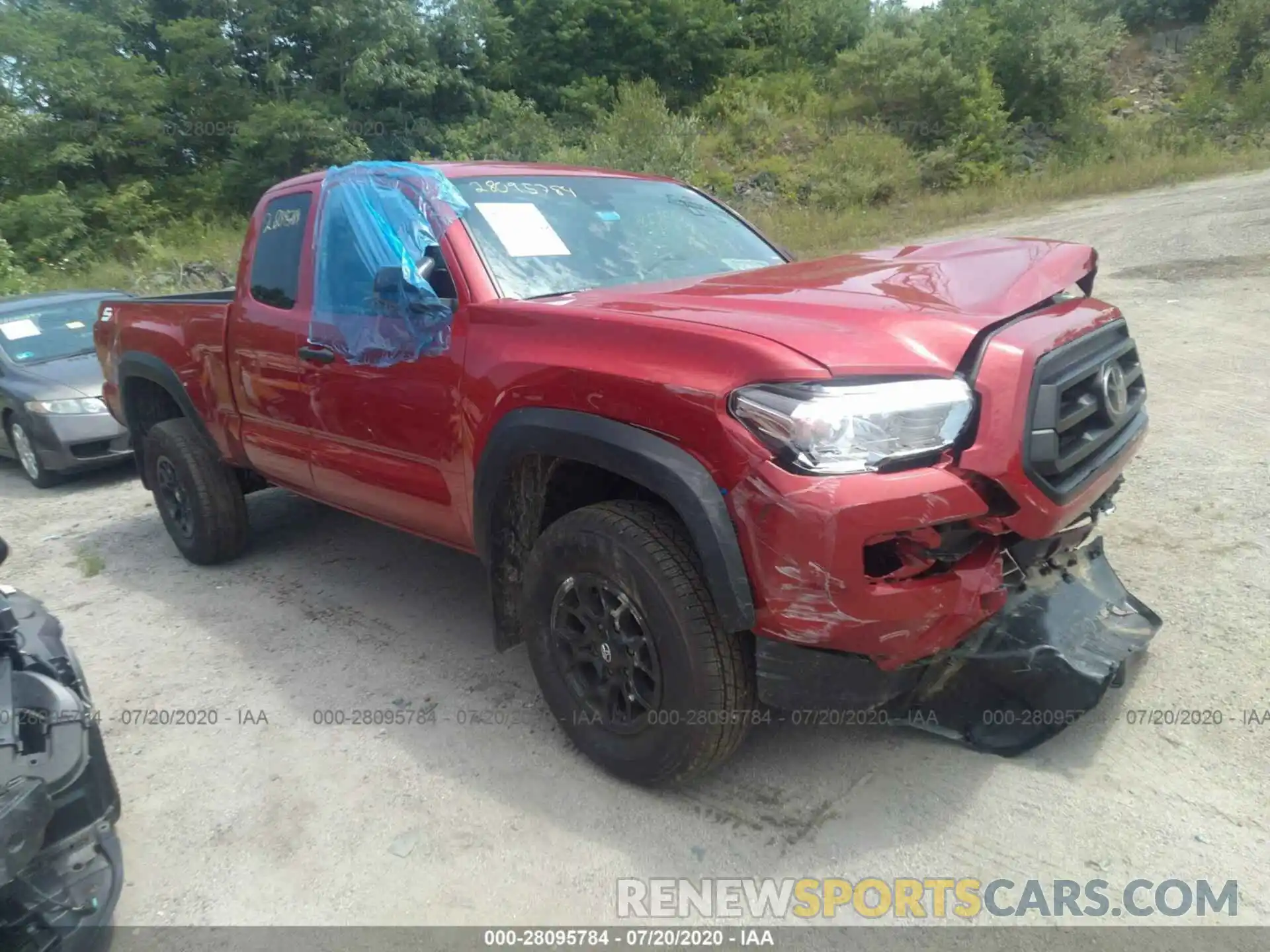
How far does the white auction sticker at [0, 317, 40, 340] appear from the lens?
8.16m

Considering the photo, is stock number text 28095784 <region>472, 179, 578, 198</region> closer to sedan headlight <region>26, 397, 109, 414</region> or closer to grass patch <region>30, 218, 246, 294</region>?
sedan headlight <region>26, 397, 109, 414</region>

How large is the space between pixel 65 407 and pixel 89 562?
8.26 feet

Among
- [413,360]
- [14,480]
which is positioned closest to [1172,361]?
[413,360]

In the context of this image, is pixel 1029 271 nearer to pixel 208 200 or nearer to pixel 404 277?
pixel 404 277

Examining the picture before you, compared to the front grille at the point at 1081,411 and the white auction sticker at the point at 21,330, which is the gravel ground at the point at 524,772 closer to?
the front grille at the point at 1081,411

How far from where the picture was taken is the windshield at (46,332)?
26.5 ft

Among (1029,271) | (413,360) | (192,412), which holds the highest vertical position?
(1029,271)

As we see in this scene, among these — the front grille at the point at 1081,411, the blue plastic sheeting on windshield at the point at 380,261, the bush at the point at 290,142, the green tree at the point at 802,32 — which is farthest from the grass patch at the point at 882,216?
the front grille at the point at 1081,411

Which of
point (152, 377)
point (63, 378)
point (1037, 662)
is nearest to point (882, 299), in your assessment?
point (1037, 662)

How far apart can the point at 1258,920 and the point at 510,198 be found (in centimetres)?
326

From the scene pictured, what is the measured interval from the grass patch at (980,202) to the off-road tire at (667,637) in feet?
43.5

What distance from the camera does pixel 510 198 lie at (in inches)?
144

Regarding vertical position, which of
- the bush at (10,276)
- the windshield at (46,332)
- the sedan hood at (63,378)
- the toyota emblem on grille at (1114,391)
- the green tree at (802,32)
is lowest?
the bush at (10,276)

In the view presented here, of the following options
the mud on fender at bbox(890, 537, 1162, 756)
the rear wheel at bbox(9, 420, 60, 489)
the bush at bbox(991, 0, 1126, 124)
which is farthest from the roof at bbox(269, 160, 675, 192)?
the bush at bbox(991, 0, 1126, 124)
